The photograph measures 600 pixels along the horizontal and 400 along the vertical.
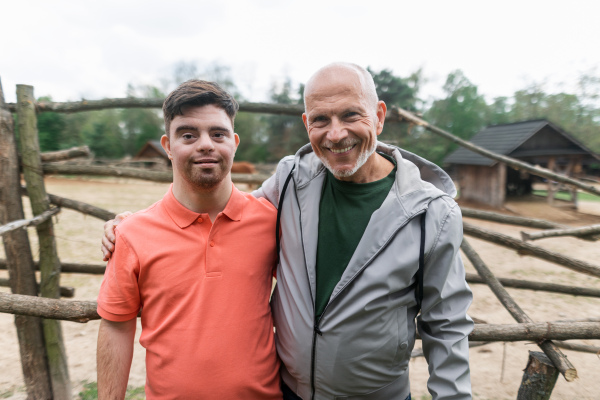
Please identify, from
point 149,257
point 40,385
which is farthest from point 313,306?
point 40,385

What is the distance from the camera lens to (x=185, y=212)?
1456 mm

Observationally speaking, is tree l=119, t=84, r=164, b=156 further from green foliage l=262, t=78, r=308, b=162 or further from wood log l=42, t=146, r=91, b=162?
wood log l=42, t=146, r=91, b=162

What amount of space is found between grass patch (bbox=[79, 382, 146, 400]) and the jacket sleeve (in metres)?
3.02

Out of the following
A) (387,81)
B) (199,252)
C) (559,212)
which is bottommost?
(559,212)

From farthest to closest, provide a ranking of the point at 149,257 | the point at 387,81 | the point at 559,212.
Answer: the point at 387,81 < the point at 559,212 < the point at 149,257

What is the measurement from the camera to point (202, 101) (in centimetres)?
145

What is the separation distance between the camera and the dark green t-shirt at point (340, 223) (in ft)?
4.94

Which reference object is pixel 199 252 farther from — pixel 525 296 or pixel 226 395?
pixel 525 296

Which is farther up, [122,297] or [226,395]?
[122,297]

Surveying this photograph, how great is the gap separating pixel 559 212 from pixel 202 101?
16.6 meters

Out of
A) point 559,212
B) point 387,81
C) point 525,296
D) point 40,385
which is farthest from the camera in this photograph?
point 387,81

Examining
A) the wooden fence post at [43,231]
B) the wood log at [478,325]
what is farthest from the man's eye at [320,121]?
the wooden fence post at [43,231]

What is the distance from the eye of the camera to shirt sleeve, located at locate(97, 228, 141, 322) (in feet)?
4.47

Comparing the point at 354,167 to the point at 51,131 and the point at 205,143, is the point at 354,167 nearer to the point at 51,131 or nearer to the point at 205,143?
the point at 205,143
